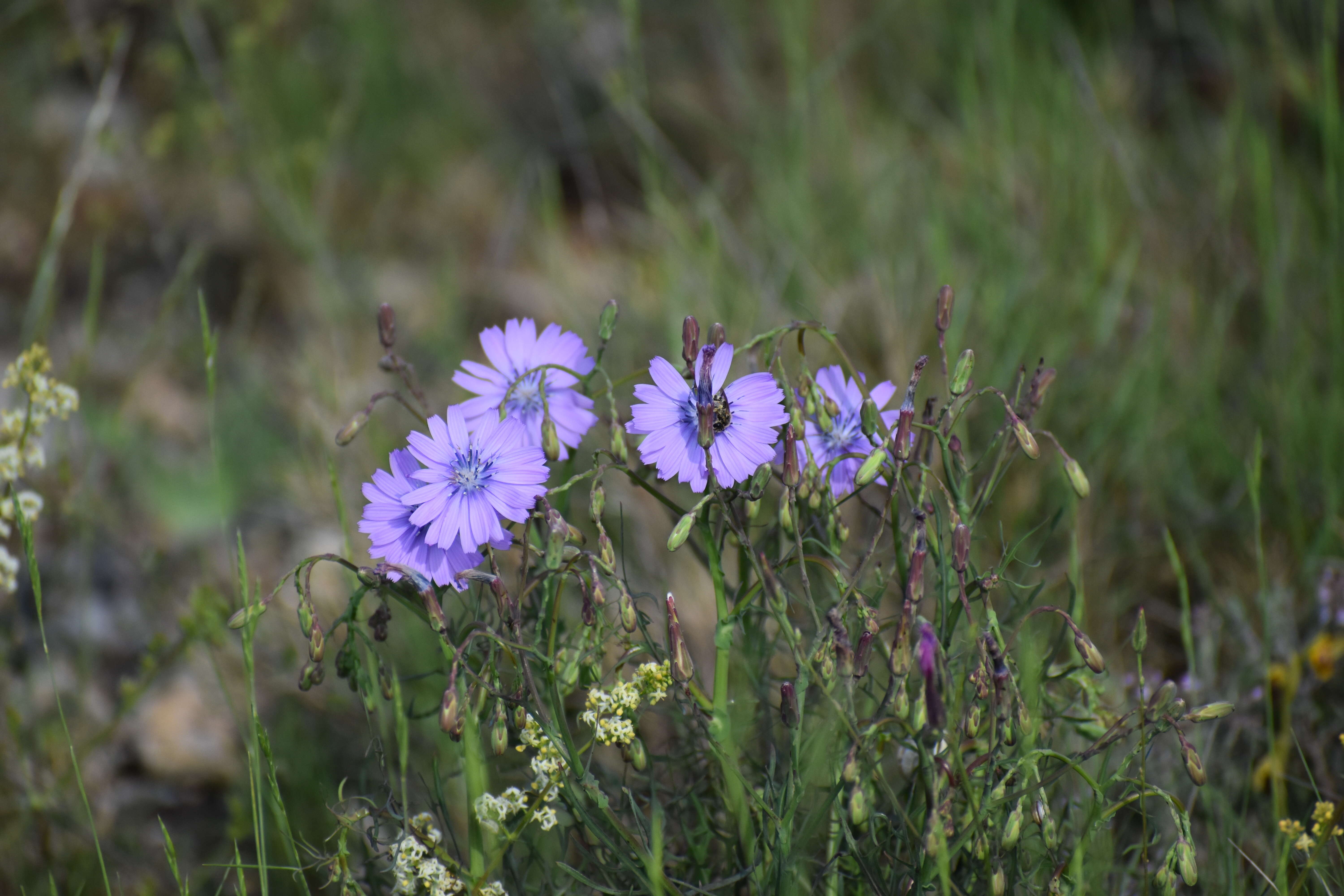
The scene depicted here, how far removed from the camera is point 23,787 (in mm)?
1809

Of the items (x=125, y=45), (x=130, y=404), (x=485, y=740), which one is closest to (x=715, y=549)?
(x=485, y=740)

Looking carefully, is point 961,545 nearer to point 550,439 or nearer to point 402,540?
point 550,439

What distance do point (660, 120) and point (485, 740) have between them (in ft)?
11.8

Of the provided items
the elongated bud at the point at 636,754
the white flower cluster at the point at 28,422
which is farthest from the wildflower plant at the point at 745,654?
the white flower cluster at the point at 28,422

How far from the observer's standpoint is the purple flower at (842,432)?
1263 mm

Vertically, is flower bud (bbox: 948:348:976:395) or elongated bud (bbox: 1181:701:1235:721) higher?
flower bud (bbox: 948:348:976:395)

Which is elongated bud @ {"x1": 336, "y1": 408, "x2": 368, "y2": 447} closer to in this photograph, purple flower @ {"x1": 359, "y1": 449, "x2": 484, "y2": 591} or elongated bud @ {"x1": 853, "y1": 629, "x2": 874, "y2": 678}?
purple flower @ {"x1": 359, "y1": 449, "x2": 484, "y2": 591}

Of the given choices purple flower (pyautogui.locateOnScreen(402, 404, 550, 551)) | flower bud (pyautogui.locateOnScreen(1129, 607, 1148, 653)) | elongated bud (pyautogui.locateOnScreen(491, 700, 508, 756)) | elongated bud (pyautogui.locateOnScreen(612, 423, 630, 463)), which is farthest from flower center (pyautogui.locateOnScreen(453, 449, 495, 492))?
flower bud (pyautogui.locateOnScreen(1129, 607, 1148, 653))

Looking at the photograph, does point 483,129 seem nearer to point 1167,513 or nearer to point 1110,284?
point 1110,284

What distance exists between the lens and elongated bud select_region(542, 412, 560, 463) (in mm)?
1133

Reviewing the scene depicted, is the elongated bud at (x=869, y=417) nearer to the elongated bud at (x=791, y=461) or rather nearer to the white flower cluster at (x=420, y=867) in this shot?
the elongated bud at (x=791, y=461)

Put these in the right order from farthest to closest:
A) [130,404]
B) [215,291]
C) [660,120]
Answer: [660,120], [215,291], [130,404]

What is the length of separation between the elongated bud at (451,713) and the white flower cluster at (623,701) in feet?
0.51

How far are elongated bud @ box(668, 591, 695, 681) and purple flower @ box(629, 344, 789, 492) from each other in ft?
0.48
